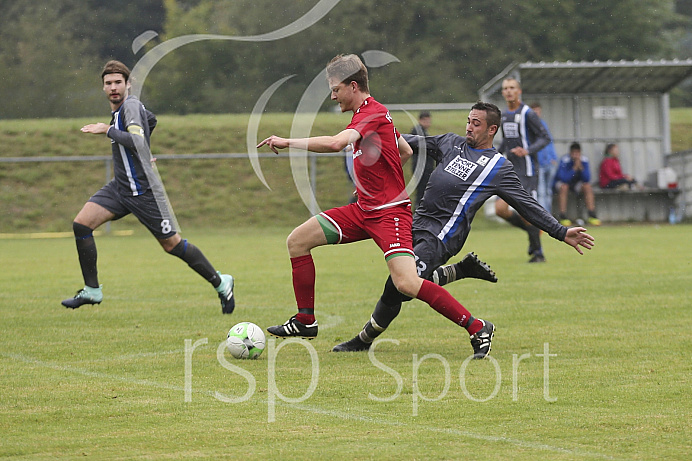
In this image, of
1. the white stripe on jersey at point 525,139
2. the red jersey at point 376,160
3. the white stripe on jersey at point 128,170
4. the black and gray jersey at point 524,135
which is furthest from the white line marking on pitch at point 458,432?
the white stripe on jersey at point 525,139

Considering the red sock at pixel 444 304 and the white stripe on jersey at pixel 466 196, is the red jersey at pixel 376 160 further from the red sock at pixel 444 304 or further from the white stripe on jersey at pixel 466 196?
the red sock at pixel 444 304

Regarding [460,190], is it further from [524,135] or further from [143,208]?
[524,135]

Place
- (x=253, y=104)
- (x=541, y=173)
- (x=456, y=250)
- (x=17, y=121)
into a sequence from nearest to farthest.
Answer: (x=456, y=250) < (x=541, y=173) < (x=17, y=121) < (x=253, y=104)

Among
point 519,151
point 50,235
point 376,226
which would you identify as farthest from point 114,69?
point 50,235

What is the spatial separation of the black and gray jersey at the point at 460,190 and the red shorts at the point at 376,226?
45 centimetres

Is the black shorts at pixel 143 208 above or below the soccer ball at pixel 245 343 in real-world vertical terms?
above

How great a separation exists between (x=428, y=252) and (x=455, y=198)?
0.44 meters

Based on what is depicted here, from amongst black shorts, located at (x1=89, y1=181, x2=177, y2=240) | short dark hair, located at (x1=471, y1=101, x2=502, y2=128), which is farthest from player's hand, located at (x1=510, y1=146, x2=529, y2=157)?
short dark hair, located at (x1=471, y1=101, x2=502, y2=128)

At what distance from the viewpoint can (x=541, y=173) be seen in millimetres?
18938

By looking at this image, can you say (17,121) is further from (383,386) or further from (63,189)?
(383,386)

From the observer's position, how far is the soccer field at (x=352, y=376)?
4.03 metres

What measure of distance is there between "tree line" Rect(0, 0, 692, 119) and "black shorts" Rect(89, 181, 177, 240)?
25123 mm

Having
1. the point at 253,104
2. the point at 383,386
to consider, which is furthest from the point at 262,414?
the point at 253,104

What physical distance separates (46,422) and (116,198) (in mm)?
4121
